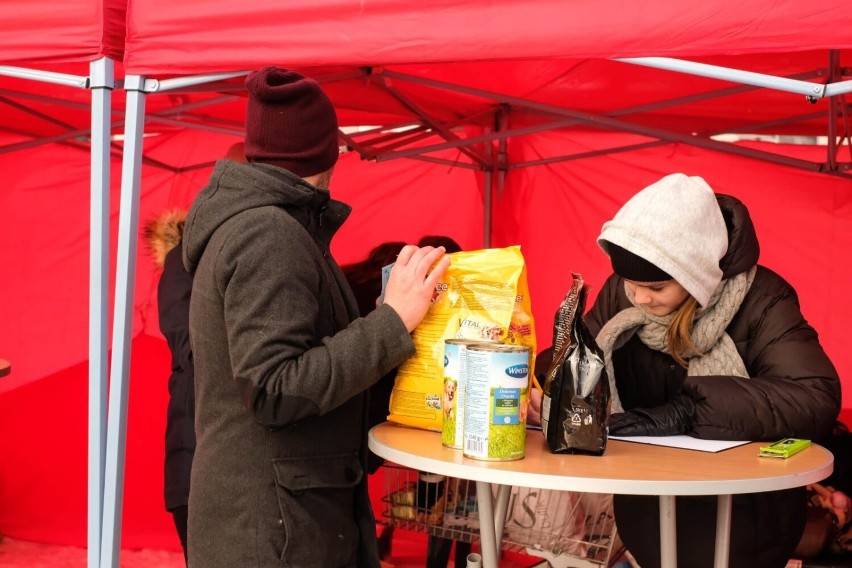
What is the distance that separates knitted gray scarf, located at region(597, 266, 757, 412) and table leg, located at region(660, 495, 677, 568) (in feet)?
0.94

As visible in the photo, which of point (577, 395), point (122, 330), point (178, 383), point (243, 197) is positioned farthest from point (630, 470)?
point (178, 383)

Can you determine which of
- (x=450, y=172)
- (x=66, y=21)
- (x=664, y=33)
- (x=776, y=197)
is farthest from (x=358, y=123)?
(x=664, y=33)

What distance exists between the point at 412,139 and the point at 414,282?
3282 mm

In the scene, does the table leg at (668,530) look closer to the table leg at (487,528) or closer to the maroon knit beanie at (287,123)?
the table leg at (487,528)

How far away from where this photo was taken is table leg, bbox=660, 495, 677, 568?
1.81m

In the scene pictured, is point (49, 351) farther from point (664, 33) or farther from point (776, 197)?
point (664, 33)

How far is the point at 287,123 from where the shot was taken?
5.71ft

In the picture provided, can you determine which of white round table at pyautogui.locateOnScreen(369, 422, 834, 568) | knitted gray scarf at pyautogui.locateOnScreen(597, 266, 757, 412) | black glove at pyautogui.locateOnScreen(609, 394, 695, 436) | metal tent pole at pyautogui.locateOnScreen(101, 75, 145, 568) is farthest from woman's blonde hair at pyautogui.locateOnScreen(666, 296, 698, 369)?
metal tent pole at pyautogui.locateOnScreen(101, 75, 145, 568)

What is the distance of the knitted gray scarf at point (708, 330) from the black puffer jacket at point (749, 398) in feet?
0.11

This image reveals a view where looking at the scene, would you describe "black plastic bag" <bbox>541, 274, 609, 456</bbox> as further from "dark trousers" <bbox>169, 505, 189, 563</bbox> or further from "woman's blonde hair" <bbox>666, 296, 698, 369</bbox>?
"dark trousers" <bbox>169, 505, 189, 563</bbox>

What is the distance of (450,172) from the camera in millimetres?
5367

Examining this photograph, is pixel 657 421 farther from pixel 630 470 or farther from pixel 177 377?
pixel 177 377

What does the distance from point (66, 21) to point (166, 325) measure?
3.30ft

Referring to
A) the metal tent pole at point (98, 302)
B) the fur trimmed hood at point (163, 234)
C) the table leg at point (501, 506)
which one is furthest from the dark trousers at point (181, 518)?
the table leg at point (501, 506)
